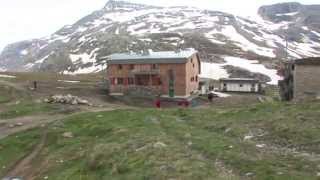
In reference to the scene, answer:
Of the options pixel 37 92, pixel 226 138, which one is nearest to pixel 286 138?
pixel 226 138

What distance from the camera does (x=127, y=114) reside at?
2192 inches

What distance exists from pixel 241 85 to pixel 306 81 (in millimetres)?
49907

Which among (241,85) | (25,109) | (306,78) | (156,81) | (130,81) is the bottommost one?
(241,85)

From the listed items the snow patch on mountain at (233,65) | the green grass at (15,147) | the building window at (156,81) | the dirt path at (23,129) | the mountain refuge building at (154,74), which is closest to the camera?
the dirt path at (23,129)

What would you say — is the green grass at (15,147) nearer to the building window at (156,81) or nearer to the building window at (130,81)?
the building window at (156,81)

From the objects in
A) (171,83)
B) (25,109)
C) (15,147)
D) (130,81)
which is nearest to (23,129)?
(15,147)

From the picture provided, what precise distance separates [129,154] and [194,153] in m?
4.92

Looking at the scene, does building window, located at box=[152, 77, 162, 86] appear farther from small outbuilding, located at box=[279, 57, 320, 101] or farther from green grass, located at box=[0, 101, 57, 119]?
small outbuilding, located at box=[279, 57, 320, 101]

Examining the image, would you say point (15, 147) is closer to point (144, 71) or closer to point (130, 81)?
point (144, 71)

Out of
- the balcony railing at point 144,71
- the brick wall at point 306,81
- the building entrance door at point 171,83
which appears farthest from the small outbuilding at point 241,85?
the brick wall at point 306,81

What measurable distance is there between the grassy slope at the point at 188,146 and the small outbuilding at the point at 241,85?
6325 cm

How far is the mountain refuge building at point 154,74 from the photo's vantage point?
9162 cm

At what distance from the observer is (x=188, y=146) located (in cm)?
3250

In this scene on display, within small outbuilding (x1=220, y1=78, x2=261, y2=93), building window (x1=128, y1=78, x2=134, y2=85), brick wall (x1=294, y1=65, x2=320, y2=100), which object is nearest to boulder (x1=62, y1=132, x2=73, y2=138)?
brick wall (x1=294, y1=65, x2=320, y2=100)
